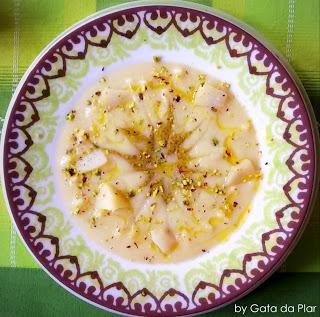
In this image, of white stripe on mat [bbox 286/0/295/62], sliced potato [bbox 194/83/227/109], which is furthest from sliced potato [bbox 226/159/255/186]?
white stripe on mat [bbox 286/0/295/62]

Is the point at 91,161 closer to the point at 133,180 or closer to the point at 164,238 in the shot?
the point at 133,180


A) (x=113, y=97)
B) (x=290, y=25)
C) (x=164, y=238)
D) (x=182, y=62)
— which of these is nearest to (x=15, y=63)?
(x=113, y=97)

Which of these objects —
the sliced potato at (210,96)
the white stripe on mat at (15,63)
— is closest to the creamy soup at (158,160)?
the sliced potato at (210,96)

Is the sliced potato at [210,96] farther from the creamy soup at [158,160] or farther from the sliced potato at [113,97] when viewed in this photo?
the sliced potato at [113,97]

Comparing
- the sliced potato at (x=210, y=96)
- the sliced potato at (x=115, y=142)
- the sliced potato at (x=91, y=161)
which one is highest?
the sliced potato at (x=210, y=96)

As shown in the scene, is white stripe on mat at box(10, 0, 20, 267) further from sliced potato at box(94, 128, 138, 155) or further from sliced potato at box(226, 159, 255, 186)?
sliced potato at box(226, 159, 255, 186)

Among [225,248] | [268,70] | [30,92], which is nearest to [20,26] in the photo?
[30,92]
